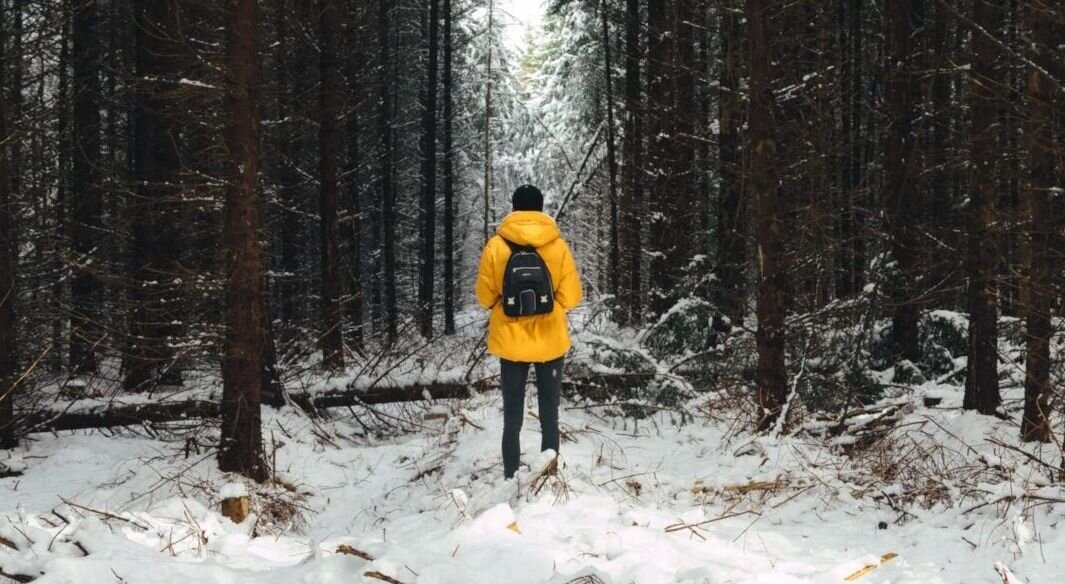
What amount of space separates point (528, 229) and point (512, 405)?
4.32ft

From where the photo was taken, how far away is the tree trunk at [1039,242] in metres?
5.91

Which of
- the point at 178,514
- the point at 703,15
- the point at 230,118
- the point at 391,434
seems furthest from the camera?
the point at 703,15

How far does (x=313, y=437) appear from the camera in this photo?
883cm

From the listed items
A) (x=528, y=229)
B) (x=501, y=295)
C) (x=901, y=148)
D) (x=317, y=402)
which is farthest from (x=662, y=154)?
(x=501, y=295)

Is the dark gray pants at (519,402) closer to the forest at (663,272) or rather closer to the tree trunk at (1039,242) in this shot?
the forest at (663,272)

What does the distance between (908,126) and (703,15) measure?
561 cm

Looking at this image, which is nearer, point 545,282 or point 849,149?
point 545,282

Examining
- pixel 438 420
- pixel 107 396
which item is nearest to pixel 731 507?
pixel 438 420

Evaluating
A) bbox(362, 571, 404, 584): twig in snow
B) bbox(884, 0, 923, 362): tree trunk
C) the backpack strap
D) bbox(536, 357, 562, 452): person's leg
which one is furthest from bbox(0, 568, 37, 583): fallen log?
bbox(884, 0, 923, 362): tree trunk

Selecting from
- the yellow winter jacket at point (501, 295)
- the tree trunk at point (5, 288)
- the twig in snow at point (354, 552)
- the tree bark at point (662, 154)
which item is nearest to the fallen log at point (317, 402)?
the tree trunk at point (5, 288)

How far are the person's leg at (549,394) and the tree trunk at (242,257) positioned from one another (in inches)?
113

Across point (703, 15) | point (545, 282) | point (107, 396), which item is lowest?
point (107, 396)

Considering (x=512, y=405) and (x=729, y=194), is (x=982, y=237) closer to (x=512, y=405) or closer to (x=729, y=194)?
(x=512, y=405)

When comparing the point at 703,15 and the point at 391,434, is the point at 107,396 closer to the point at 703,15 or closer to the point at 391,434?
the point at 391,434
